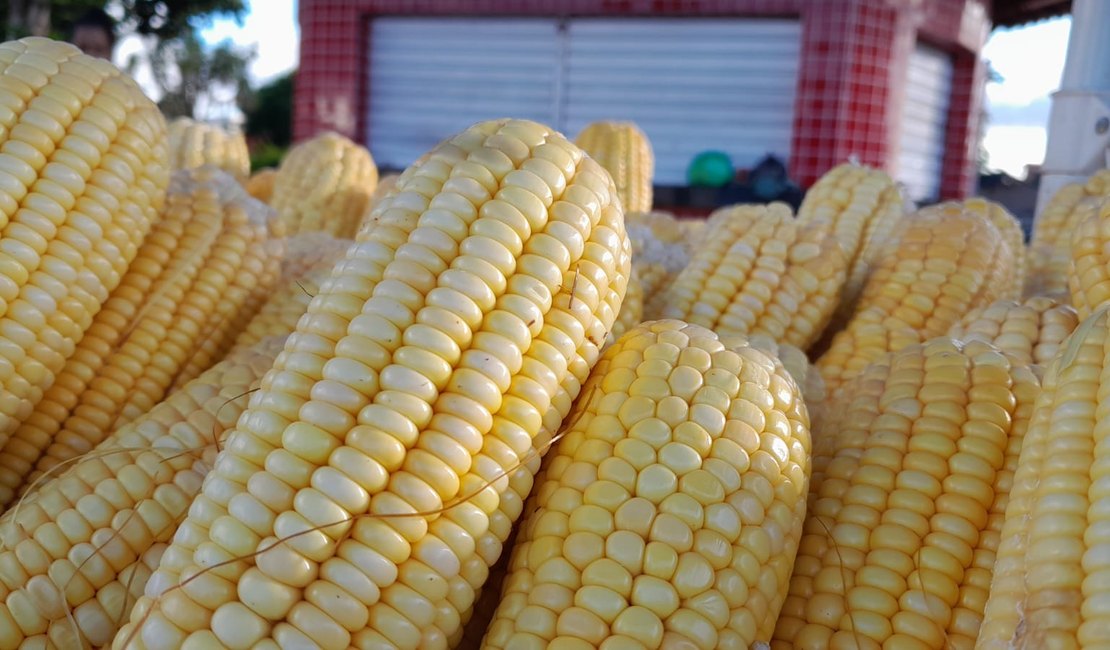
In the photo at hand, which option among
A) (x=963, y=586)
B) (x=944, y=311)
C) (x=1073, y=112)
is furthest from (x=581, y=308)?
(x=1073, y=112)

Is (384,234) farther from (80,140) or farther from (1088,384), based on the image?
(1088,384)

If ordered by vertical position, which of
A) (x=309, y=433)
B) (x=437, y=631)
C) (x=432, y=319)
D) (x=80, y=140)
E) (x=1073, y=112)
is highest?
(x=1073, y=112)

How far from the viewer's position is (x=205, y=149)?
335 centimetres

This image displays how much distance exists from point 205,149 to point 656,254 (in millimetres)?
2125

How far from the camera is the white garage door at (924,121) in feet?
25.6

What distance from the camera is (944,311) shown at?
1.73 meters

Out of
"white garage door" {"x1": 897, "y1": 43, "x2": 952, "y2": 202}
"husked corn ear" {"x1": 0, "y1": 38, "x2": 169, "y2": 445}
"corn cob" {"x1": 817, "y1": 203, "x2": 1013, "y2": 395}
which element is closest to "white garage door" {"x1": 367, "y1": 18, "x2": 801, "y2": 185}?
"white garage door" {"x1": 897, "y1": 43, "x2": 952, "y2": 202}

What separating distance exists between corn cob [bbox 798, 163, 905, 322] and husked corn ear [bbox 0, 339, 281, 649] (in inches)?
60.5

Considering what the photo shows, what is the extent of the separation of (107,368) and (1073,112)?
2.79m

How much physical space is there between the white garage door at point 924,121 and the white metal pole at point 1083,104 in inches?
199

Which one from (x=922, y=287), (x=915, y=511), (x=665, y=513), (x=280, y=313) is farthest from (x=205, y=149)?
(x=915, y=511)

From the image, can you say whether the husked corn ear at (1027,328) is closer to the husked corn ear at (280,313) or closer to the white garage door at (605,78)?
the husked corn ear at (280,313)

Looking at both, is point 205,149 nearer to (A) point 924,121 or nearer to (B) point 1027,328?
(B) point 1027,328

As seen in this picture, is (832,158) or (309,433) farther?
(832,158)
